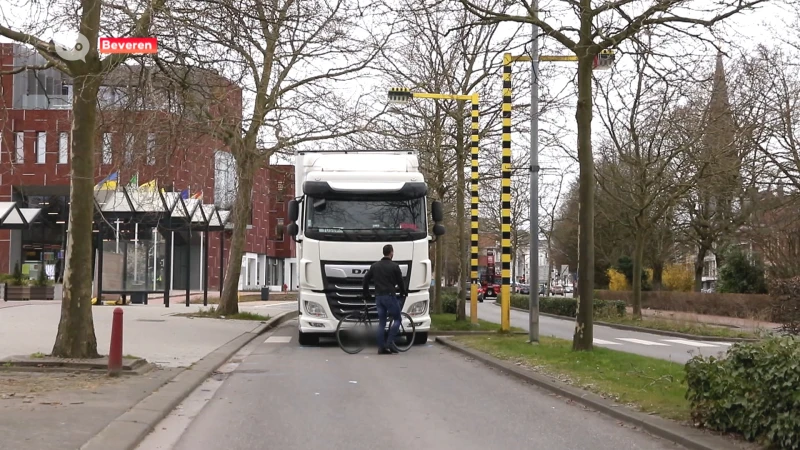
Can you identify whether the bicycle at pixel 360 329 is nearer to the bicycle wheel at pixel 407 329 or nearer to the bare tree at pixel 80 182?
the bicycle wheel at pixel 407 329

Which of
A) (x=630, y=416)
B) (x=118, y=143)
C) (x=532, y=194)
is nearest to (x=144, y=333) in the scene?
(x=118, y=143)

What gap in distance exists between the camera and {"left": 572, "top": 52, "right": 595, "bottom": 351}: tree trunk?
580 inches

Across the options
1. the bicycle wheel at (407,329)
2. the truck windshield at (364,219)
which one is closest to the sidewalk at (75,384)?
the truck windshield at (364,219)

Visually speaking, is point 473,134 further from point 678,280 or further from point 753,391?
point 678,280

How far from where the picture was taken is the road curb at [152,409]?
24.6 feet

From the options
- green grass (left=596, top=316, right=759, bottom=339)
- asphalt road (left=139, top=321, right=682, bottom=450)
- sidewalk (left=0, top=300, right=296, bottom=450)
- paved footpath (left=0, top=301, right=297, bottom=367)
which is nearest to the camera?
sidewalk (left=0, top=300, right=296, bottom=450)

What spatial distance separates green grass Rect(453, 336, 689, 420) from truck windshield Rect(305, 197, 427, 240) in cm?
279

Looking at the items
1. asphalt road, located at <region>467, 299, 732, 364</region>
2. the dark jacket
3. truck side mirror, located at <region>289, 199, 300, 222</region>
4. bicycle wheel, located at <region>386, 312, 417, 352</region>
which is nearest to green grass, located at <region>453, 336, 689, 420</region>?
bicycle wheel, located at <region>386, 312, 417, 352</region>

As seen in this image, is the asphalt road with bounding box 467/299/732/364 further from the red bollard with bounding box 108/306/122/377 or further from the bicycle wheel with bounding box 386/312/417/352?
the red bollard with bounding box 108/306/122/377

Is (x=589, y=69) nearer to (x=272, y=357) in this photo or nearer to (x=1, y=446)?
(x=272, y=357)

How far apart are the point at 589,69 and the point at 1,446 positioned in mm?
11147

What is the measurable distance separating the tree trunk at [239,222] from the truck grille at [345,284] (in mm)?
9111

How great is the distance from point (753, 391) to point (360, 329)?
36.6 ft

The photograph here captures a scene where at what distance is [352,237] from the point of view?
17672 millimetres
